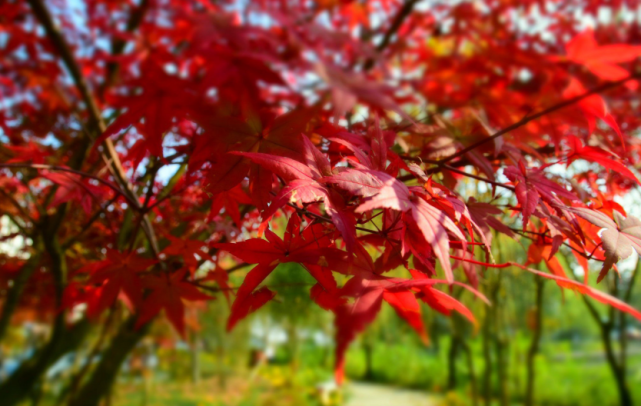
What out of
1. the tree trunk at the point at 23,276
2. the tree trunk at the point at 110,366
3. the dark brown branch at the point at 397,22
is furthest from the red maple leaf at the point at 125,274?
the dark brown branch at the point at 397,22

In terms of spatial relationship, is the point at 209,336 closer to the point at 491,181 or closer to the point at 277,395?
the point at 277,395

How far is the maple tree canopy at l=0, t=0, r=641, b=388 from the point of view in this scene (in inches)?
15.6

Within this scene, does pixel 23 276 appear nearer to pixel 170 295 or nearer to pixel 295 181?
pixel 170 295

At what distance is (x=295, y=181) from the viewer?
35 centimetres

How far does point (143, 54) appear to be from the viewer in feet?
5.22

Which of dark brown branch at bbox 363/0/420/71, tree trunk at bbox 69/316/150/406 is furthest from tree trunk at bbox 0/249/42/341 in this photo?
dark brown branch at bbox 363/0/420/71

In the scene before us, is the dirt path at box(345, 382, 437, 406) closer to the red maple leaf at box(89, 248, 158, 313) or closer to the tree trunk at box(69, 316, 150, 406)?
the tree trunk at box(69, 316, 150, 406)

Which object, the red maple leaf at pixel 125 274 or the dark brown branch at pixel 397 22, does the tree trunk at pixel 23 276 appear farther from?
the dark brown branch at pixel 397 22

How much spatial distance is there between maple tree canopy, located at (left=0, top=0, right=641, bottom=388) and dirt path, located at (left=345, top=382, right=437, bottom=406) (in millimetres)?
4250

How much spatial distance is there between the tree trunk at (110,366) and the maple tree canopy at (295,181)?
175mm

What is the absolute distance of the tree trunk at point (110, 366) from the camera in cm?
125

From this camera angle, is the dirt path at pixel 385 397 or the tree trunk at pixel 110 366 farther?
the dirt path at pixel 385 397

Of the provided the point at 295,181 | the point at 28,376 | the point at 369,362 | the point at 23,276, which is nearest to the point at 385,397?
the point at 369,362

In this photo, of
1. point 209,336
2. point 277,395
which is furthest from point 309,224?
point 209,336
